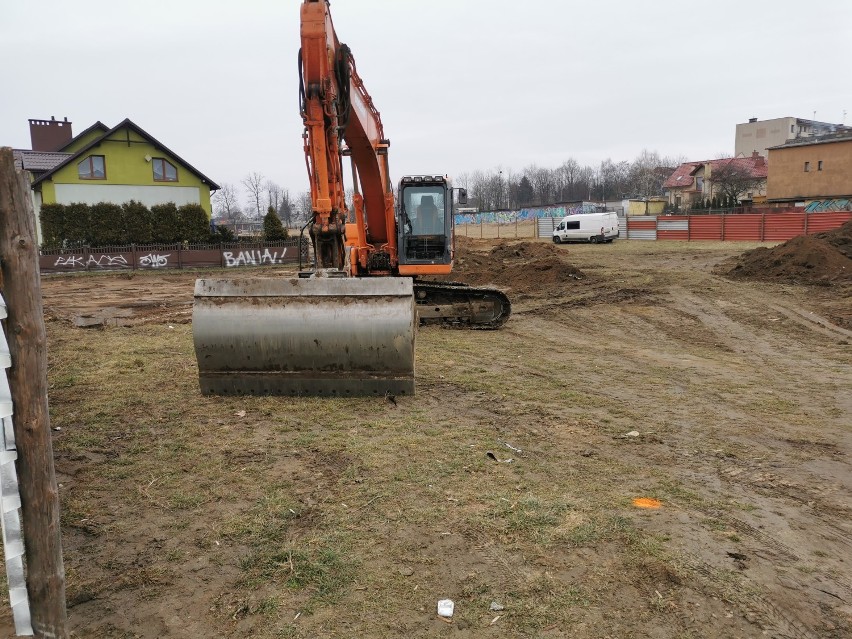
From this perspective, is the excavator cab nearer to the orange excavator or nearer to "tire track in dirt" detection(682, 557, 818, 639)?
the orange excavator

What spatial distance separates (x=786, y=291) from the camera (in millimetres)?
15484

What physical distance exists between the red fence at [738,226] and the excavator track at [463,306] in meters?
26.7

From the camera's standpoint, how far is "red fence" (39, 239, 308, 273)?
86.2 feet

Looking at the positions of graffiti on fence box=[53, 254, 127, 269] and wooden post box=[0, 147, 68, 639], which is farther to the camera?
graffiti on fence box=[53, 254, 127, 269]

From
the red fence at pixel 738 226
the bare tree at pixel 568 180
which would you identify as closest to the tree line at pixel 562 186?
the bare tree at pixel 568 180

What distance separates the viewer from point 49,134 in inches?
1736

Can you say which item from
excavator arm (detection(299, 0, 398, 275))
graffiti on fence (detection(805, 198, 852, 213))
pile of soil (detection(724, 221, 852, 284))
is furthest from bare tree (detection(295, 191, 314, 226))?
graffiti on fence (detection(805, 198, 852, 213))

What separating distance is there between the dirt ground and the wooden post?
0.56m

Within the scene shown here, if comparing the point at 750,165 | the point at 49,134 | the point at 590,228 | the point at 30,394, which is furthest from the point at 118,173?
the point at 750,165

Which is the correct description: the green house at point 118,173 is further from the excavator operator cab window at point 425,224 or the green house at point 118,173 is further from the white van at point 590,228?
the excavator operator cab window at point 425,224

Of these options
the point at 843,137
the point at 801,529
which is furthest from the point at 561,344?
the point at 843,137

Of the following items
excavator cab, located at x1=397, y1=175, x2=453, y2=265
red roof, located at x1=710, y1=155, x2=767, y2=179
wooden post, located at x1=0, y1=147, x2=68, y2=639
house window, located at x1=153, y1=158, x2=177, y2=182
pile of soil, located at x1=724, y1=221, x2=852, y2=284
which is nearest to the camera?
wooden post, located at x1=0, y1=147, x2=68, y2=639

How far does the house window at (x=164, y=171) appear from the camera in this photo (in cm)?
3516

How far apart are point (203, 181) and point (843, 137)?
152 feet
